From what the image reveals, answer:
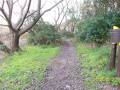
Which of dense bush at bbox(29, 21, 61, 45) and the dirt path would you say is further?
dense bush at bbox(29, 21, 61, 45)

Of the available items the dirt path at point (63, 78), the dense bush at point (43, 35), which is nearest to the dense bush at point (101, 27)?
the dense bush at point (43, 35)

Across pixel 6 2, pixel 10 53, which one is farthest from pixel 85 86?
pixel 6 2

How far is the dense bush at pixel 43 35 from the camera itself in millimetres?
18516

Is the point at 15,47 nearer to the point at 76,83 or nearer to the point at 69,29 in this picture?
the point at 76,83

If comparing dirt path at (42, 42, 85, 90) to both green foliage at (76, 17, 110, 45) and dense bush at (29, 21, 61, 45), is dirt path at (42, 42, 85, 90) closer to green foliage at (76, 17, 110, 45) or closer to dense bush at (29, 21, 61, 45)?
green foliage at (76, 17, 110, 45)

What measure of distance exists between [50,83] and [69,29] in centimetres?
2670

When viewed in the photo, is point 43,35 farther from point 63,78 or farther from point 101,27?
point 63,78

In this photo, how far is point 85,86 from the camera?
6.10m

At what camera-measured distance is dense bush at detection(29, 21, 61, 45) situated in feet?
60.7

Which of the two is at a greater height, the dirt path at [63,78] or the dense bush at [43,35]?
the dense bush at [43,35]

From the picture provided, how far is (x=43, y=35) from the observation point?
18656 millimetres

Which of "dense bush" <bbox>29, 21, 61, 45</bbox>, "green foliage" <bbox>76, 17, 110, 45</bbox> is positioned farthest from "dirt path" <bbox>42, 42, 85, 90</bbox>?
"dense bush" <bbox>29, 21, 61, 45</bbox>

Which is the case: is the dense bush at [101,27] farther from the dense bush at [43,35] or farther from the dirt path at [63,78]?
the dirt path at [63,78]

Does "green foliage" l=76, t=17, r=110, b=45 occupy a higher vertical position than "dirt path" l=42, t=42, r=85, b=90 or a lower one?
higher
